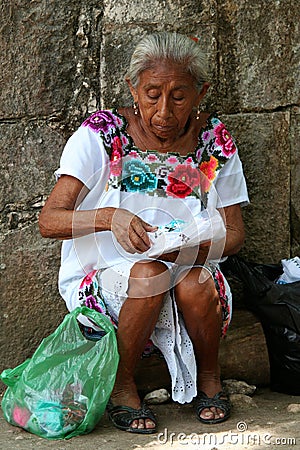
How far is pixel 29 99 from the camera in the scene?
348 cm

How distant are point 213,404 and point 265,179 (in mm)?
1076

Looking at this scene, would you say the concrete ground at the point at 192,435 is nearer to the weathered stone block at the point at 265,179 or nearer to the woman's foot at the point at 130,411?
the woman's foot at the point at 130,411

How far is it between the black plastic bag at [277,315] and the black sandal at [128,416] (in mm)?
672

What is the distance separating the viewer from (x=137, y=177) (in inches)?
133

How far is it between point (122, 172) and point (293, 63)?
3.22 feet

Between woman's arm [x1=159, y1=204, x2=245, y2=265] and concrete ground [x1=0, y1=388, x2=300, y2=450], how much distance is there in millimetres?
611

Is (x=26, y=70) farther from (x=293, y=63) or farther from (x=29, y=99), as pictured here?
(x=293, y=63)

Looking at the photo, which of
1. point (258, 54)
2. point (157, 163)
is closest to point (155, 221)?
point (157, 163)

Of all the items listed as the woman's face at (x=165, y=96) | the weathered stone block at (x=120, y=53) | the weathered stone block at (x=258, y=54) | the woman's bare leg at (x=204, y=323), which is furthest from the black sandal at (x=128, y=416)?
the weathered stone block at (x=258, y=54)

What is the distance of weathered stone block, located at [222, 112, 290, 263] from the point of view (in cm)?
375

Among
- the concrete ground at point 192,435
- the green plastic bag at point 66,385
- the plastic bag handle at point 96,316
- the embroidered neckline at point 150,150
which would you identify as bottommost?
the concrete ground at point 192,435

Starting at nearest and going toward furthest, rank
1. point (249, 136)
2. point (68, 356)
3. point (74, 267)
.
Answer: point (68, 356) → point (74, 267) → point (249, 136)

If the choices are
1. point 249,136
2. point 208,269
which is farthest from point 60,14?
point 208,269

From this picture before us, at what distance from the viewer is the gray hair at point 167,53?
320cm
